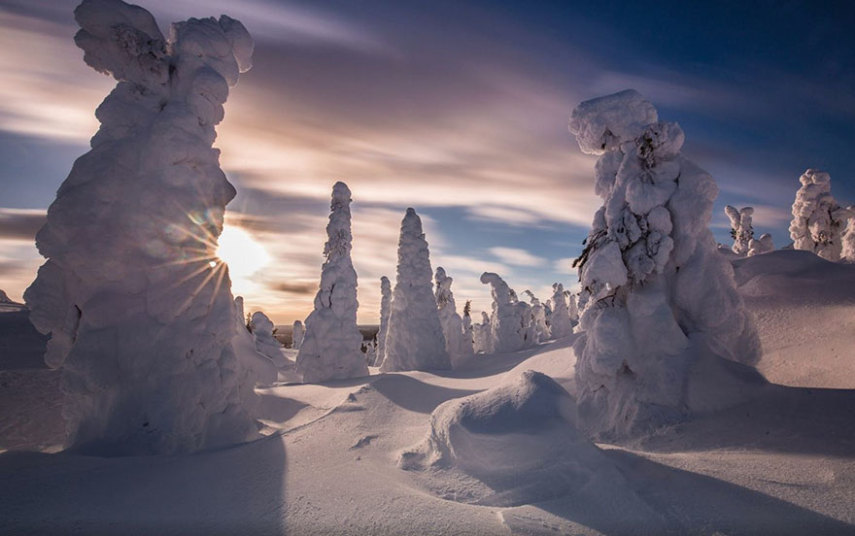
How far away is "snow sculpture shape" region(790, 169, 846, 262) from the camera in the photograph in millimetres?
29797

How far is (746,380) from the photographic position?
9.44 metres

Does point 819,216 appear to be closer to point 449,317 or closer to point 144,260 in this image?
point 449,317

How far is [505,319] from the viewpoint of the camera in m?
35.8

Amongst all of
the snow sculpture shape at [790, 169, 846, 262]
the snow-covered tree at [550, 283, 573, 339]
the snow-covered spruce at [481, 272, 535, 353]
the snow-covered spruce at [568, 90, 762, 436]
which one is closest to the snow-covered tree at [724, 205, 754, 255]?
the snow sculpture shape at [790, 169, 846, 262]

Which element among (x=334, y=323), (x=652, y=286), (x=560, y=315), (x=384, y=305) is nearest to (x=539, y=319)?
(x=560, y=315)

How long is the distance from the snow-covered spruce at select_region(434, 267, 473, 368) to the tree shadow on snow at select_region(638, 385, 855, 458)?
1047 inches

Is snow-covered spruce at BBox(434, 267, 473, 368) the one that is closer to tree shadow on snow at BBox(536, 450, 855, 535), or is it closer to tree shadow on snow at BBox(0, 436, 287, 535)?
tree shadow on snow at BBox(0, 436, 287, 535)

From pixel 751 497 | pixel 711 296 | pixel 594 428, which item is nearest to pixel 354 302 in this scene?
pixel 594 428

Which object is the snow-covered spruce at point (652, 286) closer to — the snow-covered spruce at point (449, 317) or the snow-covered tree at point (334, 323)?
the snow-covered tree at point (334, 323)

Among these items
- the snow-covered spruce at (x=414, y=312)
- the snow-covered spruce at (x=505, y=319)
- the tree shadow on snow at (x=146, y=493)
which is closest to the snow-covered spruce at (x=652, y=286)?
the tree shadow on snow at (x=146, y=493)

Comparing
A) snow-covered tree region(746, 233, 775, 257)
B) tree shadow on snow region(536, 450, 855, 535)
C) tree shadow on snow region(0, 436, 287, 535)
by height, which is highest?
snow-covered tree region(746, 233, 775, 257)

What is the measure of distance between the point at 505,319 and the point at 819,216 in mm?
24451

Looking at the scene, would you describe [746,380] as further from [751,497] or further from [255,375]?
[255,375]

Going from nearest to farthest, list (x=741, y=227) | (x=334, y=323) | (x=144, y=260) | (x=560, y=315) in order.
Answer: (x=144, y=260) < (x=334, y=323) < (x=741, y=227) < (x=560, y=315)
